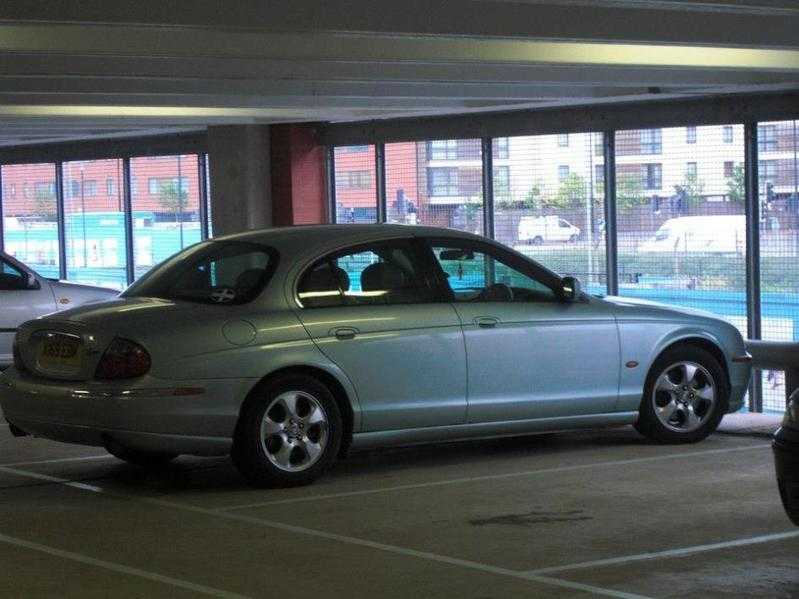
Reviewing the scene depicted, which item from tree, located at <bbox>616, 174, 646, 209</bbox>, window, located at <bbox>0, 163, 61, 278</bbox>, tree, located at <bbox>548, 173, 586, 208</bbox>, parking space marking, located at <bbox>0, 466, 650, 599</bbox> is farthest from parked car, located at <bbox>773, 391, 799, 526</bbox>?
window, located at <bbox>0, 163, 61, 278</bbox>

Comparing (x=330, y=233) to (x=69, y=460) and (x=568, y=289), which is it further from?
(x=69, y=460)

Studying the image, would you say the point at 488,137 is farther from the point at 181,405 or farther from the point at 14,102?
the point at 181,405

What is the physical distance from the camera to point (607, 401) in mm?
9578

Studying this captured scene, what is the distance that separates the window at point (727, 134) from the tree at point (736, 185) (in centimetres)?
32

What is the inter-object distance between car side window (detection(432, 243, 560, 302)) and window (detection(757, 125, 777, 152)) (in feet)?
28.8

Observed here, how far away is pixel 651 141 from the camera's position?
18578 millimetres

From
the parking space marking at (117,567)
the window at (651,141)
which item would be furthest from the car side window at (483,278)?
the window at (651,141)

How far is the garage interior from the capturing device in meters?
6.65

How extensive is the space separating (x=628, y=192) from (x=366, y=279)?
10583mm

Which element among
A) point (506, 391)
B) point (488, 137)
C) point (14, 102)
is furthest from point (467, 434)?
point (488, 137)

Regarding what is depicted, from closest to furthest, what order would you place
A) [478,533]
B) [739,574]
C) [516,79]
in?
[739,574], [478,533], [516,79]

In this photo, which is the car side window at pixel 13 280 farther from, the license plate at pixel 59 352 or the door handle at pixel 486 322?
the door handle at pixel 486 322

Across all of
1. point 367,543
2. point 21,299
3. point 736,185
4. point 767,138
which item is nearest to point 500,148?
point 736,185

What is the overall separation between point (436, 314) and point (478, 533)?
2.12 meters
